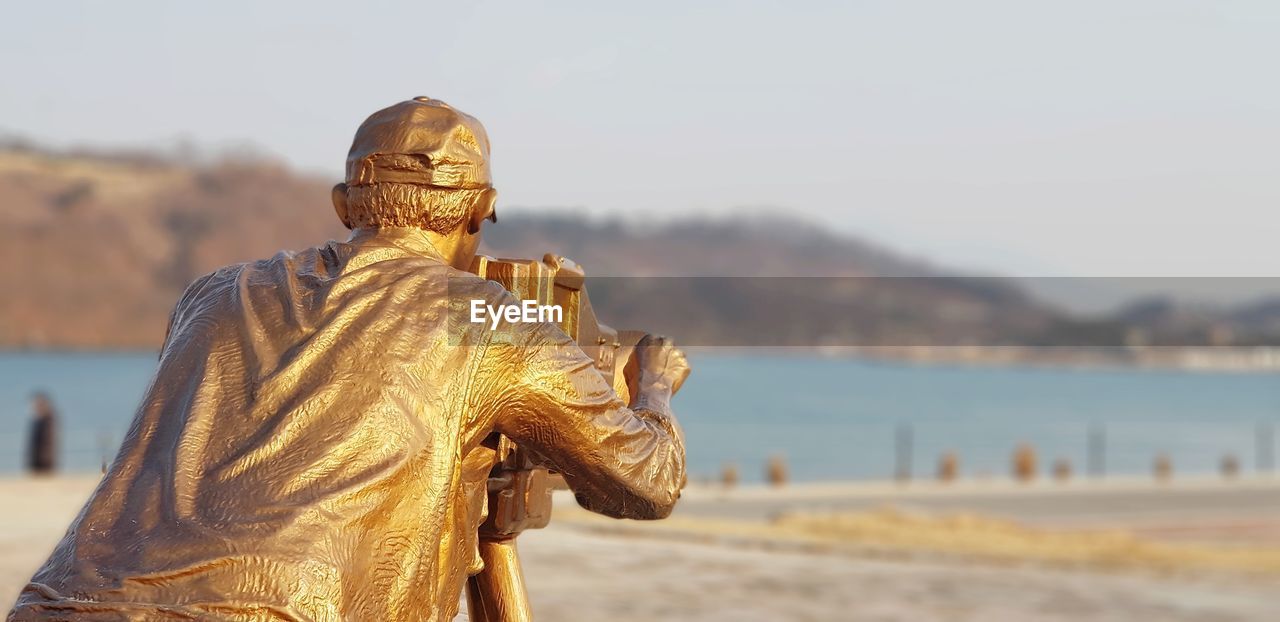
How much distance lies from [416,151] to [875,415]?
78.3m

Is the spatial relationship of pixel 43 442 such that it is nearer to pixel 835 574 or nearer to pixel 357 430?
pixel 835 574

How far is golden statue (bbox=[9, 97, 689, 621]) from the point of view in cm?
282

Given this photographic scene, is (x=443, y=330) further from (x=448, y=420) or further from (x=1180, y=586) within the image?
(x=1180, y=586)

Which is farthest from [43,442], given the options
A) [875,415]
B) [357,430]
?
[875,415]

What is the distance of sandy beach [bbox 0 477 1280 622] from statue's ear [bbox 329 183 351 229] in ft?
20.6

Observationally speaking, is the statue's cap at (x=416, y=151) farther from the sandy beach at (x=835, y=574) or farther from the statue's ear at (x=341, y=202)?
the sandy beach at (x=835, y=574)

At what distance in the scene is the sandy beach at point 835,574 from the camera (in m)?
10.2

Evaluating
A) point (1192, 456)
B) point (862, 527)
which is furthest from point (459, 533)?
point (1192, 456)

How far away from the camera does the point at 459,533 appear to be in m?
3.21

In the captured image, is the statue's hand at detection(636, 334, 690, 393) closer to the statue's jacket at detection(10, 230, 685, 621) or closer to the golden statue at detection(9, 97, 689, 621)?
the golden statue at detection(9, 97, 689, 621)

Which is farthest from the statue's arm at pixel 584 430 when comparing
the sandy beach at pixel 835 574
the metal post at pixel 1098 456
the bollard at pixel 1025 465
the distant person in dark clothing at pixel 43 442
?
the metal post at pixel 1098 456

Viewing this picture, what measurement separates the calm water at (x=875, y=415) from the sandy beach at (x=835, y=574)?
3.18 m

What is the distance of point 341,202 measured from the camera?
11.4 feet

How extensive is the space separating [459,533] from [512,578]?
920 millimetres
